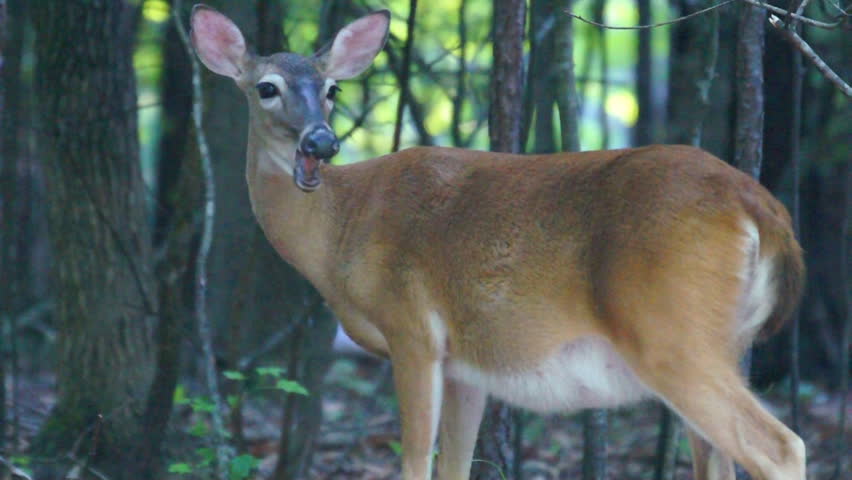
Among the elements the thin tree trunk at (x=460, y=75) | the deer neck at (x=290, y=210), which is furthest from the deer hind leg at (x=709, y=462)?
the thin tree trunk at (x=460, y=75)

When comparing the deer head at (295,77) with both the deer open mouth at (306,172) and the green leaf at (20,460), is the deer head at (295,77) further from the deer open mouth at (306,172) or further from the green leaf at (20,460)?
the green leaf at (20,460)

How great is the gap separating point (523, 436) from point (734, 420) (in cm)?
481

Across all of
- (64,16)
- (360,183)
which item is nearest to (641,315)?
(360,183)

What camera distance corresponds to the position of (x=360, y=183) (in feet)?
20.4

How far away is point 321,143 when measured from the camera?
557 cm

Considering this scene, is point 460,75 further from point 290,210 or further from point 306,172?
point 306,172

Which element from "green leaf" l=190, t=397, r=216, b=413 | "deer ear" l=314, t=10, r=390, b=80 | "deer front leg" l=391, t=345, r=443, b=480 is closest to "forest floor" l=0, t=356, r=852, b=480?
"green leaf" l=190, t=397, r=216, b=413

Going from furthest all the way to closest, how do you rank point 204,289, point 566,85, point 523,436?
point 523,436 < point 566,85 < point 204,289

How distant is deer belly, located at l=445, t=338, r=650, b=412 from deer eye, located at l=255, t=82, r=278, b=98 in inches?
54.7

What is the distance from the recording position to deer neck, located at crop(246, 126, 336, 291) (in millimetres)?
6090

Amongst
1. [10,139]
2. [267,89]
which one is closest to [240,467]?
[267,89]

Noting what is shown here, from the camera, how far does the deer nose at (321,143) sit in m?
5.58

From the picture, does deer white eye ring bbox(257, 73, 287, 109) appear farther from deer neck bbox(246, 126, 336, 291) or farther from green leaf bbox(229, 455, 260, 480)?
green leaf bbox(229, 455, 260, 480)

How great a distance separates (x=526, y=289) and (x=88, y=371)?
11.0ft
